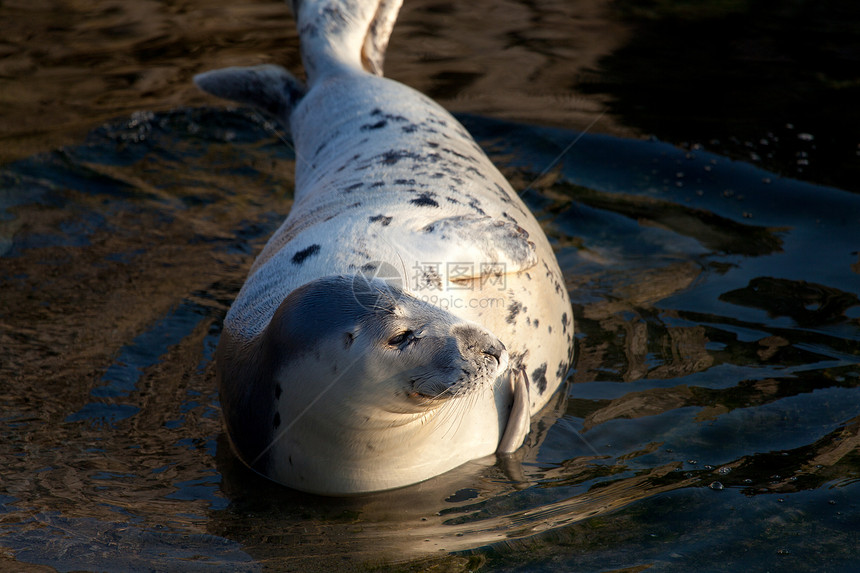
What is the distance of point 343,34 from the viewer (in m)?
4.92

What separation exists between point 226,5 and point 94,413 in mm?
6035

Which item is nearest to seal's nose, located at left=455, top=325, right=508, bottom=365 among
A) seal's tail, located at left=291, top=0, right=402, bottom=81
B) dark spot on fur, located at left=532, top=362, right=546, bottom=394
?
dark spot on fur, located at left=532, top=362, right=546, bottom=394

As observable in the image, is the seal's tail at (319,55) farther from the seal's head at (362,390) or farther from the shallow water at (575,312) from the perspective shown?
the seal's head at (362,390)

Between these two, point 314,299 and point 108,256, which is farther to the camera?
point 108,256

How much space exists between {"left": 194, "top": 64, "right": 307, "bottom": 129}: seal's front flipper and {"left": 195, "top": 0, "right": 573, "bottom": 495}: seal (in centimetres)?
93

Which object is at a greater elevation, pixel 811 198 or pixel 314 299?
pixel 314 299

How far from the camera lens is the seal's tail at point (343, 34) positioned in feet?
15.9

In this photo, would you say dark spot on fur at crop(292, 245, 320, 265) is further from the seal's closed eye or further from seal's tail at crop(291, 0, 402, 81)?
seal's tail at crop(291, 0, 402, 81)

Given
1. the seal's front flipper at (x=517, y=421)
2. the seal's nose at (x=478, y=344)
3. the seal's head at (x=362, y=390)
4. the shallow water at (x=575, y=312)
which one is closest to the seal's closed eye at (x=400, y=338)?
the seal's head at (x=362, y=390)

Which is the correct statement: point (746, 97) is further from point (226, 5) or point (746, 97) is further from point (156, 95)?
point (226, 5)

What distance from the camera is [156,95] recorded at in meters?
6.84

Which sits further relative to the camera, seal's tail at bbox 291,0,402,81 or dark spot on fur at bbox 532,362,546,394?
seal's tail at bbox 291,0,402,81

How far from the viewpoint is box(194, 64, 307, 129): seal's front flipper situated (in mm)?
4930

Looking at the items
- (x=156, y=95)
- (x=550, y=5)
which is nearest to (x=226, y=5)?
(x=156, y=95)
